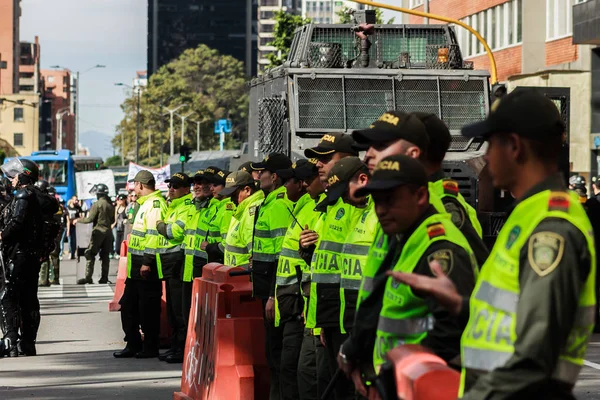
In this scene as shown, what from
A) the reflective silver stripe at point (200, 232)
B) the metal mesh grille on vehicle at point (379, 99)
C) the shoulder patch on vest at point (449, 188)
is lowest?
the reflective silver stripe at point (200, 232)

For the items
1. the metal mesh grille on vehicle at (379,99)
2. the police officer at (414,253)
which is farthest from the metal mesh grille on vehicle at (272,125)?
the police officer at (414,253)

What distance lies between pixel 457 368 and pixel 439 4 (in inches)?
2209

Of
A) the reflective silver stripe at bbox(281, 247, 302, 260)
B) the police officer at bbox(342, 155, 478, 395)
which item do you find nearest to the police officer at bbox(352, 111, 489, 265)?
the police officer at bbox(342, 155, 478, 395)

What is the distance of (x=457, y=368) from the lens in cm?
449

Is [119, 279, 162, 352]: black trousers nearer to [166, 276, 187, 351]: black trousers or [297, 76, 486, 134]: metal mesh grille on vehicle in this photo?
[166, 276, 187, 351]: black trousers

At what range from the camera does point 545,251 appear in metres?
3.62

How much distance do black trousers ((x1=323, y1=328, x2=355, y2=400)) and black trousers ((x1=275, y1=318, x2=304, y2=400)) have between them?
1018 mm

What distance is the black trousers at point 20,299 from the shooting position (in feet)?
45.3

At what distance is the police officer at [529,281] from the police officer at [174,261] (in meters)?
9.88

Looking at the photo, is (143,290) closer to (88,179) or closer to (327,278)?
(327,278)

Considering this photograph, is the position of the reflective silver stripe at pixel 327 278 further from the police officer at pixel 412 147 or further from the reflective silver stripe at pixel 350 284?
the police officer at pixel 412 147

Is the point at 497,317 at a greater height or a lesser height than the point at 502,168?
lesser

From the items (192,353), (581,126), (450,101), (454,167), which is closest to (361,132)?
(192,353)

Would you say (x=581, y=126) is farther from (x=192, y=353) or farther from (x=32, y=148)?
(x=32, y=148)
